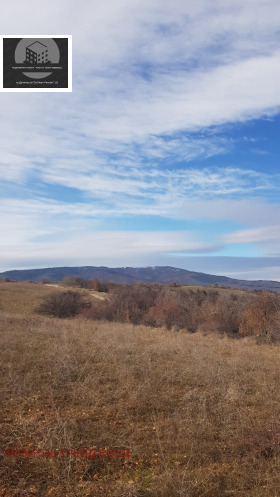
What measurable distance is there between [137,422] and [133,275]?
16191 cm

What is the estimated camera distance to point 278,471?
4.59 metres

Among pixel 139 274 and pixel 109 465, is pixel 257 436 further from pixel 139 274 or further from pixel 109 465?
pixel 139 274

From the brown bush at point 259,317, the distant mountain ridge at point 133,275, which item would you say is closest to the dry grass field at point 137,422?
the brown bush at point 259,317

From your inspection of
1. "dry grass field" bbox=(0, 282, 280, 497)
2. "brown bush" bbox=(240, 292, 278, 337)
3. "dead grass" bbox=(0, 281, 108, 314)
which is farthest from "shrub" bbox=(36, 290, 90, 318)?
"dry grass field" bbox=(0, 282, 280, 497)

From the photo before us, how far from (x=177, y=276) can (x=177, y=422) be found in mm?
165583

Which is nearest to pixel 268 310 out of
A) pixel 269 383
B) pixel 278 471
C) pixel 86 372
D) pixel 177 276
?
pixel 269 383

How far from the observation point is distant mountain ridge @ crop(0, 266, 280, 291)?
145000 millimetres

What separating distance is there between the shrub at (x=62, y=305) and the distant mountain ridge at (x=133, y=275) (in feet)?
330

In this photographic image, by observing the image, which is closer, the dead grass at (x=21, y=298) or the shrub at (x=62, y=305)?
the dead grass at (x=21, y=298)

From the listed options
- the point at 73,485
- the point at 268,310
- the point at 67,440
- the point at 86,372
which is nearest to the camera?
the point at 73,485

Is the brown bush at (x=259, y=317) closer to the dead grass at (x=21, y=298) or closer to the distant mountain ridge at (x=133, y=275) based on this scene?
the dead grass at (x=21, y=298)

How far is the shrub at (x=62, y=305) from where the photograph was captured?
3455 cm

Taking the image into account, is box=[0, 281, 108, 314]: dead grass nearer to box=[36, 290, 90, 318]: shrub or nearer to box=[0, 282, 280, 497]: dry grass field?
box=[36, 290, 90, 318]: shrub

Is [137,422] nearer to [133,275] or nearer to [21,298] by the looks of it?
[21,298]
